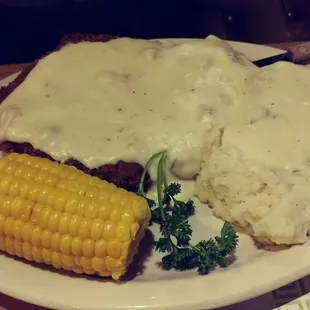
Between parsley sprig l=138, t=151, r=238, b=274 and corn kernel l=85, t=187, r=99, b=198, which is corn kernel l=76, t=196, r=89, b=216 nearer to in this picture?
corn kernel l=85, t=187, r=99, b=198

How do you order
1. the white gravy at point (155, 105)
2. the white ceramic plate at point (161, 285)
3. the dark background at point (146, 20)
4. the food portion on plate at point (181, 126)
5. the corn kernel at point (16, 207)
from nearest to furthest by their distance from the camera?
the white ceramic plate at point (161, 285), the corn kernel at point (16, 207), the food portion on plate at point (181, 126), the white gravy at point (155, 105), the dark background at point (146, 20)

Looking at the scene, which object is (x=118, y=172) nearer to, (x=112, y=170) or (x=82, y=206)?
(x=112, y=170)

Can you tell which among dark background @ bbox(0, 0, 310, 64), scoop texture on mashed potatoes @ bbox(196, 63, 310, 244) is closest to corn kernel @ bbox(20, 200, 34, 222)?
scoop texture on mashed potatoes @ bbox(196, 63, 310, 244)

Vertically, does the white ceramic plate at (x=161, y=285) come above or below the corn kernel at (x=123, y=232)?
below

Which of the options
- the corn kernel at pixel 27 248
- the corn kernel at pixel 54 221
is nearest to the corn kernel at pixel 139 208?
the corn kernel at pixel 54 221

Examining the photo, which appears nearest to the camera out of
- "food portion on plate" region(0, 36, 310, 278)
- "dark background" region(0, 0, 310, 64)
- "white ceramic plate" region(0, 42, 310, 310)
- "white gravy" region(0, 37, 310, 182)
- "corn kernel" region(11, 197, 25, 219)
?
"white ceramic plate" region(0, 42, 310, 310)

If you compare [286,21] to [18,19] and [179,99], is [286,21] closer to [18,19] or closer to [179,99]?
[18,19]

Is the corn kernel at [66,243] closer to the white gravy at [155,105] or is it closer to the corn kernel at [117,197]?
the corn kernel at [117,197]
